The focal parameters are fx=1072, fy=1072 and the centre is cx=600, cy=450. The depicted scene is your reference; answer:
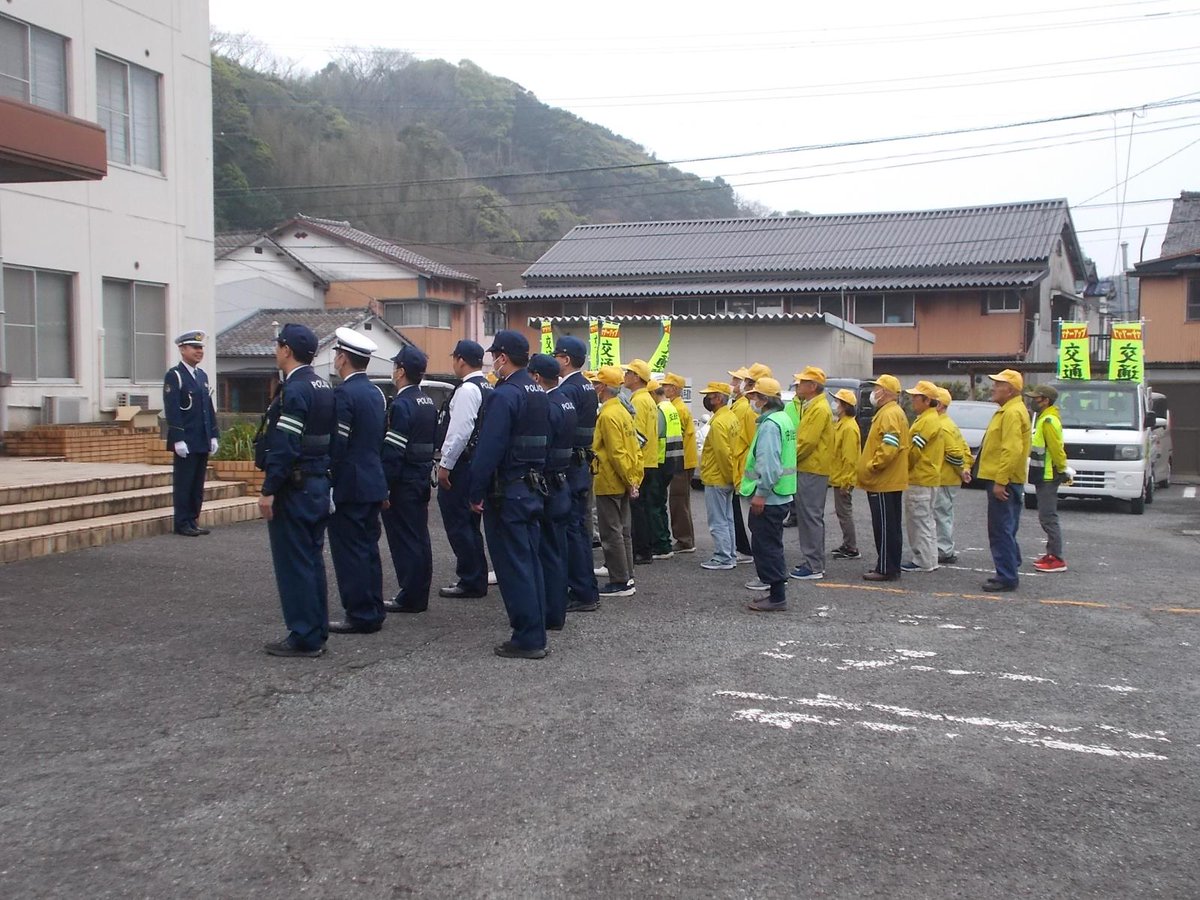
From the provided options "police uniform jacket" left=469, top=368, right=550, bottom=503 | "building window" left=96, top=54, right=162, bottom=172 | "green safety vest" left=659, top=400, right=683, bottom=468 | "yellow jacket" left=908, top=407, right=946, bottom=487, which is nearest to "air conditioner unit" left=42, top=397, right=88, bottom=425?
"building window" left=96, top=54, right=162, bottom=172

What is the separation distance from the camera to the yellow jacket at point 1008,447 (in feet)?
30.7

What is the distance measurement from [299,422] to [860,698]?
3.56m

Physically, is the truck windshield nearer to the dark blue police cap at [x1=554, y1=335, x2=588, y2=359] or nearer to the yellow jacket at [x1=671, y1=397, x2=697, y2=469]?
the yellow jacket at [x1=671, y1=397, x2=697, y2=469]

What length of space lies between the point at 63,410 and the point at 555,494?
964 cm

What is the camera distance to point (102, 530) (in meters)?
9.81

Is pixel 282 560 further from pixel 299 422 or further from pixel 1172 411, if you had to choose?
pixel 1172 411

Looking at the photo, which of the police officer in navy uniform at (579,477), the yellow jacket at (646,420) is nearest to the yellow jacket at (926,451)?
the yellow jacket at (646,420)

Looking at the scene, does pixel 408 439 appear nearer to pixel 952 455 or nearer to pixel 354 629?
pixel 354 629

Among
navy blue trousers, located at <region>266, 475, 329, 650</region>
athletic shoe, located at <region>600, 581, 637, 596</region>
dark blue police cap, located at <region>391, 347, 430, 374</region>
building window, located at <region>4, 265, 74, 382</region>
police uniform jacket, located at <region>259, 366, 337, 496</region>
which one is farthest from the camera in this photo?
building window, located at <region>4, 265, 74, 382</region>

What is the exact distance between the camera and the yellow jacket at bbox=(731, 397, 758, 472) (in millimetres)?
10102

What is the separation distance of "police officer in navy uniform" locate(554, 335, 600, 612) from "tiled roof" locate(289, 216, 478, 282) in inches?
1309

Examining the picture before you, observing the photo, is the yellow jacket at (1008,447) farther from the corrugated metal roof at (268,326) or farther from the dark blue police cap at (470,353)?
the corrugated metal roof at (268,326)

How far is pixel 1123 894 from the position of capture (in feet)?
12.2

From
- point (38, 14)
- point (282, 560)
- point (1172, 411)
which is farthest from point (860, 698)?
point (1172, 411)
